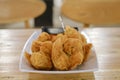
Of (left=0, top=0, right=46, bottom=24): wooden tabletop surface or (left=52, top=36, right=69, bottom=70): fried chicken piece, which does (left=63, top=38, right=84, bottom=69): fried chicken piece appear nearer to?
(left=52, top=36, right=69, bottom=70): fried chicken piece

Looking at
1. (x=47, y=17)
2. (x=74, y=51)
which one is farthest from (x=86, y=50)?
(x=47, y=17)

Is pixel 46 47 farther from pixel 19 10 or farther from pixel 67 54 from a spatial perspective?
pixel 19 10

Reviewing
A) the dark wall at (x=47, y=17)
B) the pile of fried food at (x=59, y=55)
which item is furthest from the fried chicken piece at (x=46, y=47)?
the dark wall at (x=47, y=17)

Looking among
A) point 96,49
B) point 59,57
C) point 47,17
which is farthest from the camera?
point 47,17

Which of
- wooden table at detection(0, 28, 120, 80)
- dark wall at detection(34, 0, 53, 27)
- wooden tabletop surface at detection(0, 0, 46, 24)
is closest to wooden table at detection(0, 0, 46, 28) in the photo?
wooden tabletop surface at detection(0, 0, 46, 24)

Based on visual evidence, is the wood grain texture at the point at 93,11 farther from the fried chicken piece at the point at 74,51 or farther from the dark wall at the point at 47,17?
the fried chicken piece at the point at 74,51

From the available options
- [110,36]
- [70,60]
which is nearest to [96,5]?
[110,36]

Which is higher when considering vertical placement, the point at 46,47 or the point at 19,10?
the point at 46,47
